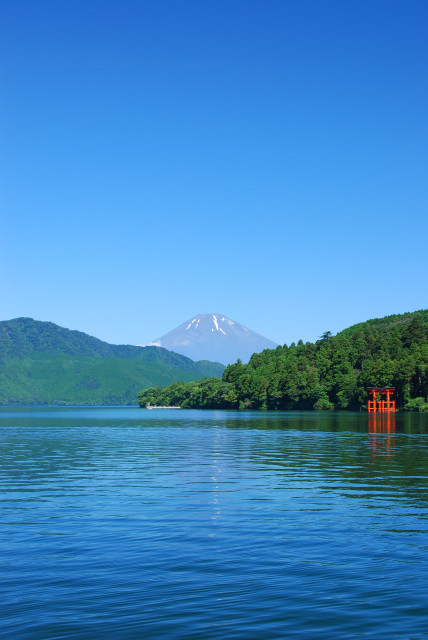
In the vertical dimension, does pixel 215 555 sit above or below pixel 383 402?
below

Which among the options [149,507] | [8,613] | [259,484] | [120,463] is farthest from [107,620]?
[120,463]

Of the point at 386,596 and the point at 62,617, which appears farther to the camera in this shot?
the point at 386,596

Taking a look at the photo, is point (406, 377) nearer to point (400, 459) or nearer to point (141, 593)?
point (400, 459)

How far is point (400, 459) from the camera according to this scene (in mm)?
45750

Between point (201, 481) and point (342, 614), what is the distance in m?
21.3

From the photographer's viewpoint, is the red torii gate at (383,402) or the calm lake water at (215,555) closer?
the calm lake water at (215,555)

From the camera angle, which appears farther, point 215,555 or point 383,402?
point 383,402

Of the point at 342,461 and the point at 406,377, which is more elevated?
the point at 406,377

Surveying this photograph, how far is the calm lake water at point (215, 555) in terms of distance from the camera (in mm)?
13289

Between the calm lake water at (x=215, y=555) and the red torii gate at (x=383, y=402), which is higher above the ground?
the red torii gate at (x=383, y=402)

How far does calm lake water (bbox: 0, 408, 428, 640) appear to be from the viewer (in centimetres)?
1329

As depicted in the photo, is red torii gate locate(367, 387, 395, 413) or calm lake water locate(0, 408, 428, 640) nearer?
calm lake water locate(0, 408, 428, 640)

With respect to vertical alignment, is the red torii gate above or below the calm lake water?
above

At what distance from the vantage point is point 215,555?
1836cm
